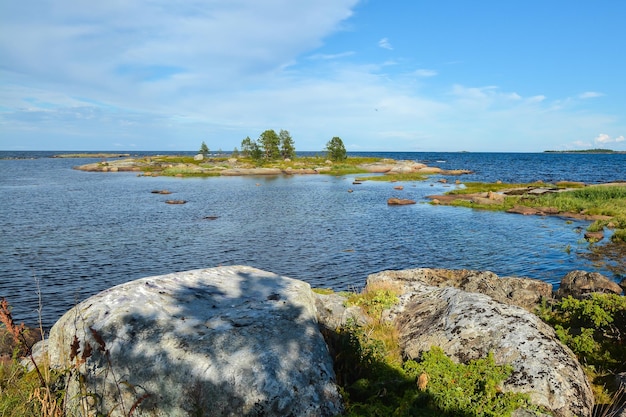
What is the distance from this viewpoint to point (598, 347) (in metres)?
8.95

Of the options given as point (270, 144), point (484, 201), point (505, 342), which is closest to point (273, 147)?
point (270, 144)

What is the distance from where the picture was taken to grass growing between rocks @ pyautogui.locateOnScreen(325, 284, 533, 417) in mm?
6207

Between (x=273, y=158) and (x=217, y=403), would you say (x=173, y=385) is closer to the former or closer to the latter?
(x=217, y=403)

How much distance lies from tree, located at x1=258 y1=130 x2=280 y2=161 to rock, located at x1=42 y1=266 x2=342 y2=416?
124344mm

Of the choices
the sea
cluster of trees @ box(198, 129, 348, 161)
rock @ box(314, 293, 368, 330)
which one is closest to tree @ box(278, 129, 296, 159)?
cluster of trees @ box(198, 129, 348, 161)

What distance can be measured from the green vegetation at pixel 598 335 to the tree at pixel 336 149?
121 meters

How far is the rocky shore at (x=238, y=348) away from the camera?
561cm

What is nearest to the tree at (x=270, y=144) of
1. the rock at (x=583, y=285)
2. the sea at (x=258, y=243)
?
the sea at (x=258, y=243)

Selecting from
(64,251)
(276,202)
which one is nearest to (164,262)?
(64,251)

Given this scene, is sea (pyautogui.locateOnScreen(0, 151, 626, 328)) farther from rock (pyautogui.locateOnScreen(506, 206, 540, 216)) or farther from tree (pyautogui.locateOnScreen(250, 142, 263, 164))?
tree (pyautogui.locateOnScreen(250, 142, 263, 164))

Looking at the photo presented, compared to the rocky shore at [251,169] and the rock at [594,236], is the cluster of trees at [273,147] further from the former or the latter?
the rock at [594,236]

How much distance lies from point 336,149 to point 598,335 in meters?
123

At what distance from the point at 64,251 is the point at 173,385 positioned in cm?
2631

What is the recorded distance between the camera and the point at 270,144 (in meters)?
130
